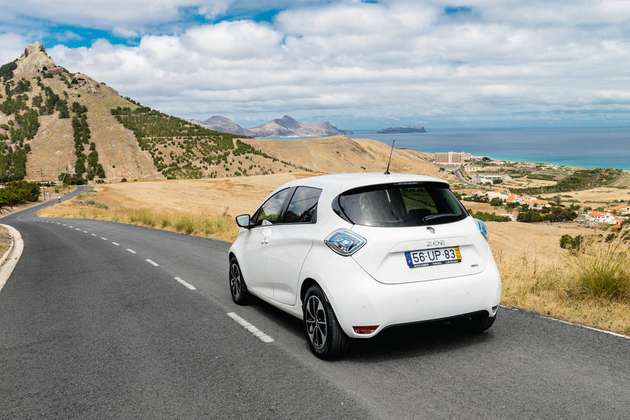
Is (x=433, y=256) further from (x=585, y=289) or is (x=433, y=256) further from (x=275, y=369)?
(x=585, y=289)

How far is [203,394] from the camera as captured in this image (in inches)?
179

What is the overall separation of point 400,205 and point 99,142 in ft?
450

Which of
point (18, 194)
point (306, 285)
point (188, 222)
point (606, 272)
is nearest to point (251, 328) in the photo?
point (306, 285)

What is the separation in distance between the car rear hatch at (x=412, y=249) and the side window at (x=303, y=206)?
0.84m

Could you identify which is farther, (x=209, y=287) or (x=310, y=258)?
(x=209, y=287)

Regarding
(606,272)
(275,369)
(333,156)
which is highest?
(606,272)

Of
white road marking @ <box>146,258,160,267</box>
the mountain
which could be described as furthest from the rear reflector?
Answer: the mountain

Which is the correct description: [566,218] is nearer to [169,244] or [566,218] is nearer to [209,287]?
[169,244]

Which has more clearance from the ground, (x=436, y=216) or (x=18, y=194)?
(x=436, y=216)

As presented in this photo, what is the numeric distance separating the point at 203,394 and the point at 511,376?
259 centimetres

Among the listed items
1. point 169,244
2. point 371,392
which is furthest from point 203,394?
point 169,244

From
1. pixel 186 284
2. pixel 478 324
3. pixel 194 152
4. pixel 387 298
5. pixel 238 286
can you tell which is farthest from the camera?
pixel 194 152

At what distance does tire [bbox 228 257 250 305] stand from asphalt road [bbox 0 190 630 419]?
0.55ft

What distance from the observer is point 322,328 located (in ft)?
17.5
